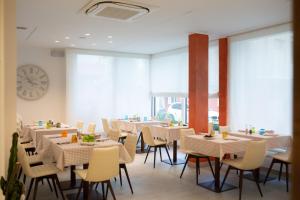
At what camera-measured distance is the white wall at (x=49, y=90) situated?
24.5 feet

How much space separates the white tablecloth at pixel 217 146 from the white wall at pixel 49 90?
4611 millimetres

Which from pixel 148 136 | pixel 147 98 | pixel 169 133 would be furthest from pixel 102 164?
pixel 147 98

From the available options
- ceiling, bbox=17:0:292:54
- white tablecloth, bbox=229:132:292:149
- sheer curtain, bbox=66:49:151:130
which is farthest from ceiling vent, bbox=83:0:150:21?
sheer curtain, bbox=66:49:151:130

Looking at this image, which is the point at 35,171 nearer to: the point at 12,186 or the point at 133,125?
the point at 12,186

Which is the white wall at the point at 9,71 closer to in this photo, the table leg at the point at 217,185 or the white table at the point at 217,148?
the white table at the point at 217,148

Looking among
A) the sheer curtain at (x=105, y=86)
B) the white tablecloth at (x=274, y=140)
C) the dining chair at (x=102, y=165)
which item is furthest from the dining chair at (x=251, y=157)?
the sheer curtain at (x=105, y=86)

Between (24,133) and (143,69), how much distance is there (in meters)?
4.24

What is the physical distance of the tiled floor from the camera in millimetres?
3955

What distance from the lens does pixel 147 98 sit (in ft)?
29.7

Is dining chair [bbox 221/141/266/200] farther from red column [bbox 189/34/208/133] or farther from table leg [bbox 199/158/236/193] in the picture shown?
red column [bbox 189/34/208/133]

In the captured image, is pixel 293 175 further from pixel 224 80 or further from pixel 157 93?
pixel 157 93

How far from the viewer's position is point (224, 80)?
6.35 metres

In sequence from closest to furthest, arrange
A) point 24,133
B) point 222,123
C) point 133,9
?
point 133,9, point 24,133, point 222,123

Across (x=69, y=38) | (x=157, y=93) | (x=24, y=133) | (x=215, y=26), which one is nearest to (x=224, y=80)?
(x=215, y=26)
